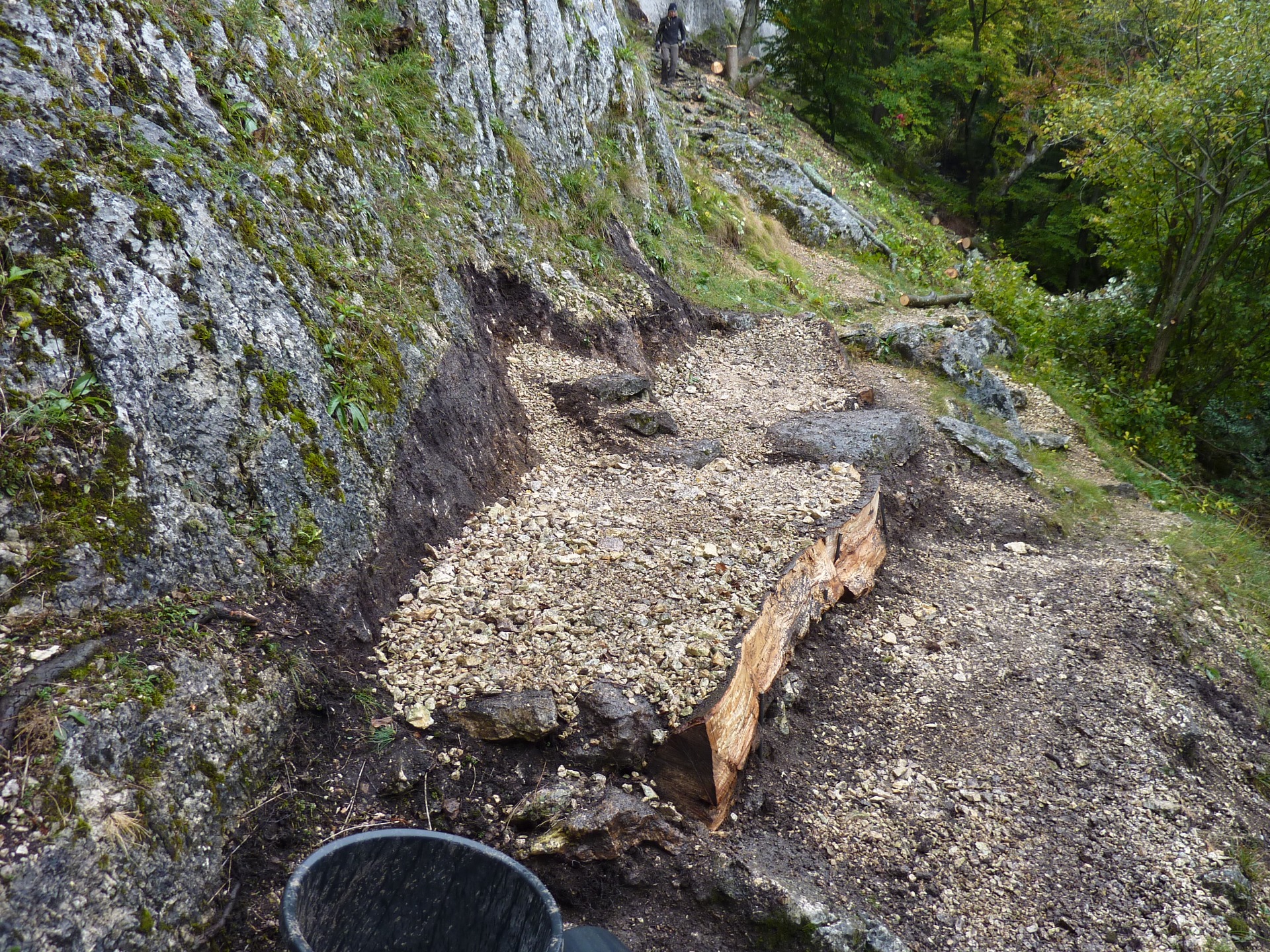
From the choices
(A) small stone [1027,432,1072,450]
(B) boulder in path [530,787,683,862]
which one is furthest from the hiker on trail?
(B) boulder in path [530,787,683,862]

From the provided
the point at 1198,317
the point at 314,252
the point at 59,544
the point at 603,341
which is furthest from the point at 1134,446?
the point at 59,544

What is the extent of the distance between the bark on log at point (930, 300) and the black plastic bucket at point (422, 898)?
11.1m

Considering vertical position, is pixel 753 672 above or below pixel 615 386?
below

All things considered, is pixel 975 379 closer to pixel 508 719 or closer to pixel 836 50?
pixel 508 719

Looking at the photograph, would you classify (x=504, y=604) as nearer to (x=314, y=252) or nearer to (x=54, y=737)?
(x=54, y=737)

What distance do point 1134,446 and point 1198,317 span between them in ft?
12.2

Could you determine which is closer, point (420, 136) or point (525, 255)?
point (420, 136)

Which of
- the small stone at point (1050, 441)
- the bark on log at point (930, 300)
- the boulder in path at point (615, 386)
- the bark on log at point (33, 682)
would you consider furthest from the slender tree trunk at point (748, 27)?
the bark on log at point (33, 682)

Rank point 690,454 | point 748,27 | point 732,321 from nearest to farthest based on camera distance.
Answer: point 690,454 < point 732,321 < point 748,27

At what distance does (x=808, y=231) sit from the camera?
1294cm

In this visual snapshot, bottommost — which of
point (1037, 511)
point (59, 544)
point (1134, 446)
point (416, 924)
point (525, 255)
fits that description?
point (1134, 446)

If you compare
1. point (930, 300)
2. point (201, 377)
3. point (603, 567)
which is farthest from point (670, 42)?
point (201, 377)

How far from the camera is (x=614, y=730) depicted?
325 cm

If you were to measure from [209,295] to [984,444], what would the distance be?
7143 millimetres
